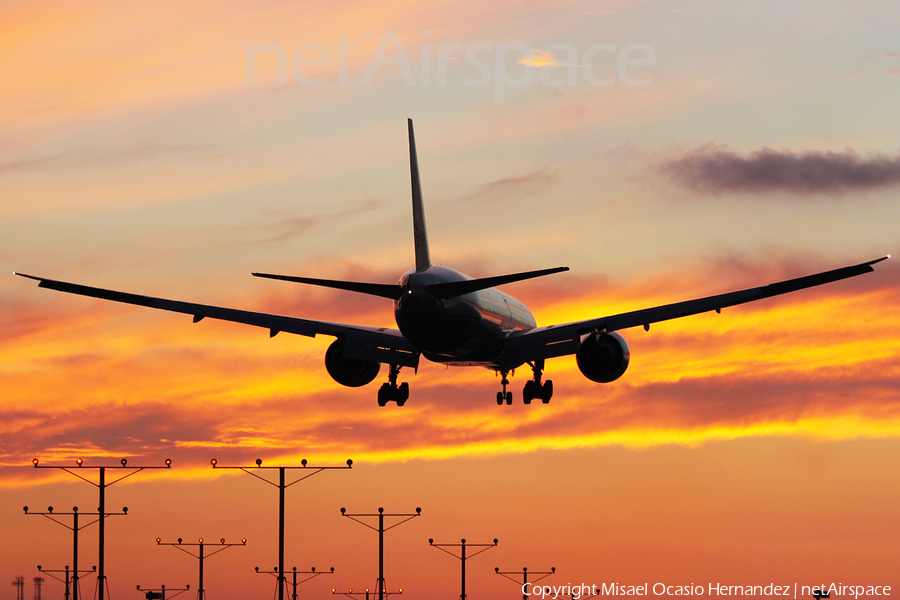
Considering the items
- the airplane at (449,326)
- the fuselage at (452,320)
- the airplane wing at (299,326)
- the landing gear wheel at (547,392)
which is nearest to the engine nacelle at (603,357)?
the airplane at (449,326)

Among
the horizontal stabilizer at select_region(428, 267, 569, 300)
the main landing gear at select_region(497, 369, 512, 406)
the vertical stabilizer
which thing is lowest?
the main landing gear at select_region(497, 369, 512, 406)

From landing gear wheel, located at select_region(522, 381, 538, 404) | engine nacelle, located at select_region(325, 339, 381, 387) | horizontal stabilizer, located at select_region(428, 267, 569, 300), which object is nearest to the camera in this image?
horizontal stabilizer, located at select_region(428, 267, 569, 300)

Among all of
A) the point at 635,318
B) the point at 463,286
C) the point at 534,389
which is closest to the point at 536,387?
the point at 534,389

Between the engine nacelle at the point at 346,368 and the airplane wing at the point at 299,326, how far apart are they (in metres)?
0.78

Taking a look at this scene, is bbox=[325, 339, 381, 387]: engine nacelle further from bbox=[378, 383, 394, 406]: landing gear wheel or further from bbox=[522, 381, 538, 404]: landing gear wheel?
bbox=[522, 381, 538, 404]: landing gear wheel

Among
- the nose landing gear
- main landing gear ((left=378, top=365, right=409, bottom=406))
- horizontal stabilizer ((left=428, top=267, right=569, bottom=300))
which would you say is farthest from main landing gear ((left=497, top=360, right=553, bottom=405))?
horizontal stabilizer ((left=428, top=267, right=569, bottom=300))

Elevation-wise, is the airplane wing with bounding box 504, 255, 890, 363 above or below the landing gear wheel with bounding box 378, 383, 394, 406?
above

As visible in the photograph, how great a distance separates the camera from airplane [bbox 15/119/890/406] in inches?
2090

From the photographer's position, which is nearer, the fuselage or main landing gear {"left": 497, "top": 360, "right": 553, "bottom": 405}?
→ the fuselage

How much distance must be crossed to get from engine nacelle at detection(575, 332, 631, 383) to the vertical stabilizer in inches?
319

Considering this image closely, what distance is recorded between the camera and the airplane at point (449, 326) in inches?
2090

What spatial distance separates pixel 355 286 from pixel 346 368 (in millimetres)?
11014

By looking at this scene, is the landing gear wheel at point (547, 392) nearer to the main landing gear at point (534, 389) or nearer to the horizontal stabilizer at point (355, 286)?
the main landing gear at point (534, 389)

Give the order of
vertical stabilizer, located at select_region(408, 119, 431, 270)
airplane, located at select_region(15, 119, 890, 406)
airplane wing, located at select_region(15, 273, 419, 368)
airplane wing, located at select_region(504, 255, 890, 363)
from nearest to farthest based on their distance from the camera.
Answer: airplane wing, located at select_region(504, 255, 890, 363), airplane, located at select_region(15, 119, 890, 406), airplane wing, located at select_region(15, 273, 419, 368), vertical stabilizer, located at select_region(408, 119, 431, 270)
